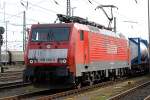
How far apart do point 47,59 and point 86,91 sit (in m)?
2.59

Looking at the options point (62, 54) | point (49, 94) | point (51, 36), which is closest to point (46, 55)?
point (62, 54)

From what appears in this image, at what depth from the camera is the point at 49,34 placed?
66.7 ft

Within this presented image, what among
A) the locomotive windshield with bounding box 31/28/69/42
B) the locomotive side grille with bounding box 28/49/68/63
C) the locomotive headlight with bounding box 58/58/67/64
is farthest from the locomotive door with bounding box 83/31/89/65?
the locomotive headlight with bounding box 58/58/67/64

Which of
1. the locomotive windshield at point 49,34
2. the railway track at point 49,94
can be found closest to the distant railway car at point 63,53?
the locomotive windshield at point 49,34

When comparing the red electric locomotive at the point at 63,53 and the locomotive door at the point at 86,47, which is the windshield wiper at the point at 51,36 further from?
the locomotive door at the point at 86,47

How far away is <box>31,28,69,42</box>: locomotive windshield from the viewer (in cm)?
2007

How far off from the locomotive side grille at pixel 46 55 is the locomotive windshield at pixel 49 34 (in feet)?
1.99

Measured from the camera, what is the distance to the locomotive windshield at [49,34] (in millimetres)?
20073

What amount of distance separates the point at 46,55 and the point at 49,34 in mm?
1114

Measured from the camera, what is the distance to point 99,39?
2403 cm

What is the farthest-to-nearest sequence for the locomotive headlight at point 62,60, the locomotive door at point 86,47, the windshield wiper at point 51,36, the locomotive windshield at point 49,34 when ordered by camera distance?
the locomotive door at point 86,47, the windshield wiper at point 51,36, the locomotive windshield at point 49,34, the locomotive headlight at point 62,60

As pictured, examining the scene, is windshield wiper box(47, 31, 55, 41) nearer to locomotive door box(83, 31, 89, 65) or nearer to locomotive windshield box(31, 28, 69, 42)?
locomotive windshield box(31, 28, 69, 42)

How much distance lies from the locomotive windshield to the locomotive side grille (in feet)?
1.99

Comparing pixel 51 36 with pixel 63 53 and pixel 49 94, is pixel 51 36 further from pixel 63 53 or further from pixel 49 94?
Answer: pixel 49 94
